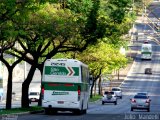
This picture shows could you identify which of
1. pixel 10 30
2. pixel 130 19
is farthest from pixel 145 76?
pixel 10 30

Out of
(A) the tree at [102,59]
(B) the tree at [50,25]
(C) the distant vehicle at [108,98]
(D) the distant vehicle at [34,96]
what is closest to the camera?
(B) the tree at [50,25]

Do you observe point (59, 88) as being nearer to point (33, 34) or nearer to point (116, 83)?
point (33, 34)

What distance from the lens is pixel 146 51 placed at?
152m

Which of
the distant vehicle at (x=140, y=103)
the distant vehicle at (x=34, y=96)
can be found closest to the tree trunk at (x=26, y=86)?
the distant vehicle at (x=140, y=103)

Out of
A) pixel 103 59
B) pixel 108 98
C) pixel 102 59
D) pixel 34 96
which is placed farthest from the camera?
pixel 34 96

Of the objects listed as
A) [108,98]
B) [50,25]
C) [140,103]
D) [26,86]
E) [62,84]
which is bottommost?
[108,98]

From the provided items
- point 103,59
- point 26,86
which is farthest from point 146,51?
point 26,86

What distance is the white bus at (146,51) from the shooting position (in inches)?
5901

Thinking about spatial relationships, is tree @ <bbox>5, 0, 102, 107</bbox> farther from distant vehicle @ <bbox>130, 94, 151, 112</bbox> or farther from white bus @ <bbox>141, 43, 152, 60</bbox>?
white bus @ <bbox>141, 43, 152, 60</bbox>

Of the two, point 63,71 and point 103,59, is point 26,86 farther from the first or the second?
point 103,59

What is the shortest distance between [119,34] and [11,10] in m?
15.9

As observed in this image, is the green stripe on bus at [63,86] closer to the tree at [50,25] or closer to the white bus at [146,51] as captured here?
the tree at [50,25]

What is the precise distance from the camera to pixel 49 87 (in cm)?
4441

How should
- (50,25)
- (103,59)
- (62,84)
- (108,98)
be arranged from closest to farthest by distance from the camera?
(62,84) → (50,25) → (108,98) → (103,59)
